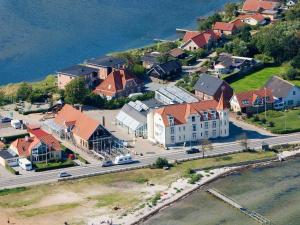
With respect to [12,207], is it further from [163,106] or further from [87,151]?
[163,106]

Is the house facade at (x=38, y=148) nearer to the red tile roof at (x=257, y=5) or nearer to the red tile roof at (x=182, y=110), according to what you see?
the red tile roof at (x=182, y=110)

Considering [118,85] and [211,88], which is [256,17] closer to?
[211,88]

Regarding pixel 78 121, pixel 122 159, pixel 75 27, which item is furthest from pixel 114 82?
pixel 75 27

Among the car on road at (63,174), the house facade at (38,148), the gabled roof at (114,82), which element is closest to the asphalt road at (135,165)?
the car on road at (63,174)

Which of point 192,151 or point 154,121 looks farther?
point 154,121

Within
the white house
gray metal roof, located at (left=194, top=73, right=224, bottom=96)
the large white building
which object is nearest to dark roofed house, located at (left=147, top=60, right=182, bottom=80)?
gray metal roof, located at (left=194, top=73, right=224, bottom=96)

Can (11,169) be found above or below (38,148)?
below
